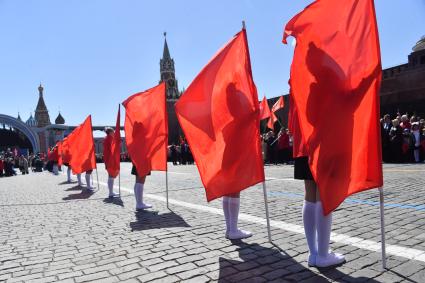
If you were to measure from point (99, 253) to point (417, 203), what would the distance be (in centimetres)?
519

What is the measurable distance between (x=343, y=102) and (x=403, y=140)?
13.0 meters

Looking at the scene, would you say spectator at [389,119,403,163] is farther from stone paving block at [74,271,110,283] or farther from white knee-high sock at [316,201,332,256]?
stone paving block at [74,271,110,283]

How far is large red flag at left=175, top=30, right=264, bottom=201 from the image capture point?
15.9ft

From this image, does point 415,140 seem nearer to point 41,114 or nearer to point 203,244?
point 203,244

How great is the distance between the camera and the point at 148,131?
8461 mm

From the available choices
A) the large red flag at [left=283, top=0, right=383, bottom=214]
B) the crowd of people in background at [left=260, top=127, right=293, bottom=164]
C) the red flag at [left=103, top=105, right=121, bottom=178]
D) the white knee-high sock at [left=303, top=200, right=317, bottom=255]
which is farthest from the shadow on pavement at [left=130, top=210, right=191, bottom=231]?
the crowd of people in background at [left=260, top=127, right=293, bottom=164]

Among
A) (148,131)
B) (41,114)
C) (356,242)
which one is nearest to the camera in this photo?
(356,242)

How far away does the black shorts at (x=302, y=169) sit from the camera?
3.90m

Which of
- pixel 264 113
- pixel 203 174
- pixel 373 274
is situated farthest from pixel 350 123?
pixel 264 113

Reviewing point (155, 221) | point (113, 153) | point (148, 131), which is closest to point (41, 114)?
point (113, 153)

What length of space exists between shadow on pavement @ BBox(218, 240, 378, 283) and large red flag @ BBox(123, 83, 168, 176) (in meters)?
4.13

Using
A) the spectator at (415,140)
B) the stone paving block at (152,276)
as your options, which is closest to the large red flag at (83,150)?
the stone paving block at (152,276)

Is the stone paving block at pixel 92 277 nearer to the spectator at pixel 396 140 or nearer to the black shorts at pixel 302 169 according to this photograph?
the black shorts at pixel 302 169

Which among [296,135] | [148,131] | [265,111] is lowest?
[296,135]
